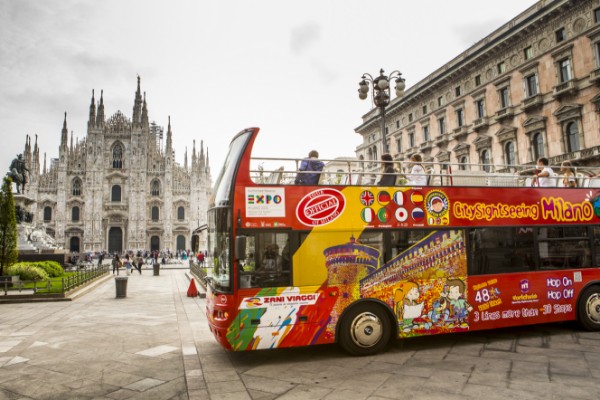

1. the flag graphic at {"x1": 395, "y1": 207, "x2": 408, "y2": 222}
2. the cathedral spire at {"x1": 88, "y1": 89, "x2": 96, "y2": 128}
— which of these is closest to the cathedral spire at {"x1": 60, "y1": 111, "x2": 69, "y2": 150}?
the cathedral spire at {"x1": 88, "y1": 89, "x2": 96, "y2": 128}

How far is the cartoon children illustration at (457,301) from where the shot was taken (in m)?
6.71

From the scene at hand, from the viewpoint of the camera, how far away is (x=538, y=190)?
749cm

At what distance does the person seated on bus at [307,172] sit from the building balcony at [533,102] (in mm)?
22445

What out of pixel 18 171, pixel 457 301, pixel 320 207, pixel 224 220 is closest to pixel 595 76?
pixel 457 301

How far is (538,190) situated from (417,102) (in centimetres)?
3054

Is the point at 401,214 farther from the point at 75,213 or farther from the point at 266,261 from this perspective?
the point at 75,213

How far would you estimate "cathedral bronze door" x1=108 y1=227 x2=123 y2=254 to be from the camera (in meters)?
57.7

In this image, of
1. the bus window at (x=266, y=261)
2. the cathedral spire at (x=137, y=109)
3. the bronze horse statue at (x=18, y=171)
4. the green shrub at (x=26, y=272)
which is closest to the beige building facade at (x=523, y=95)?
the bus window at (x=266, y=261)

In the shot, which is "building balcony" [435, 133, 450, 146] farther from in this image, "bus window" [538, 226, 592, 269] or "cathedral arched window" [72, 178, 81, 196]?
"cathedral arched window" [72, 178, 81, 196]

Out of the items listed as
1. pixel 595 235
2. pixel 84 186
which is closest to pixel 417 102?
pixel 595 235

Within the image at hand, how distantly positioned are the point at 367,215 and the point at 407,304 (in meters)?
1.56

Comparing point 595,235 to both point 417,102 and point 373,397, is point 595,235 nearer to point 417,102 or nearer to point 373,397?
point 373,397

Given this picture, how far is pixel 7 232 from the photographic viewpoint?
1548 cm

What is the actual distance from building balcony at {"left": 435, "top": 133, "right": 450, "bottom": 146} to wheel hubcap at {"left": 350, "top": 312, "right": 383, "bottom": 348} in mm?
28574
